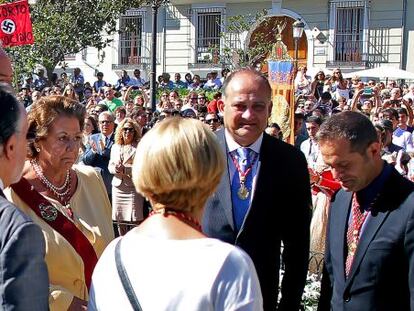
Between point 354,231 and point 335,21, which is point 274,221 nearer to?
point 354,231

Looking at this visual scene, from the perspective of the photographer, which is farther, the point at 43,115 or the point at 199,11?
the point at 199,11

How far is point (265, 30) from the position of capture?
101 feet

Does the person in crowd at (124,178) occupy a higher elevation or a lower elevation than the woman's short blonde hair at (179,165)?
lower

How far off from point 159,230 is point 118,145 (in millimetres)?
6706

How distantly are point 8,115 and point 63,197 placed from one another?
125 cm

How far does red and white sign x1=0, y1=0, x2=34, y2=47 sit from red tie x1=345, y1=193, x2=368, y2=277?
1006cm

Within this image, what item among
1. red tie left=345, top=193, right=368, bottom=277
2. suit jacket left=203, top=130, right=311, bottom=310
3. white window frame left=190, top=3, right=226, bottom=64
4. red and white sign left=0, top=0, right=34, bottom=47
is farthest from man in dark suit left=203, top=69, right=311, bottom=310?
white window frame left=190, top=3, right=226, bottom=64

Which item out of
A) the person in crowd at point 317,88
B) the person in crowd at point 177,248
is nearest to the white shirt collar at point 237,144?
the person in crowd at point 177,248

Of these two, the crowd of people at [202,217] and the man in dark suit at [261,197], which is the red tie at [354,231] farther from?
the man in dark suit at [261,197]

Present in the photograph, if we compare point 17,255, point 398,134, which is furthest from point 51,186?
point 398,134

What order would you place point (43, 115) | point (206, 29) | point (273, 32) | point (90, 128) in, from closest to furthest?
point (43, 115) < point (90, 128) < point (273, 32) < point (206, 29)

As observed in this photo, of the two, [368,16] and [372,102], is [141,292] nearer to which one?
[372,102]

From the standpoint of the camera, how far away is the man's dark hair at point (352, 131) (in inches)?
128

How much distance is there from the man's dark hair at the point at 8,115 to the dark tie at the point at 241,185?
1552mm
